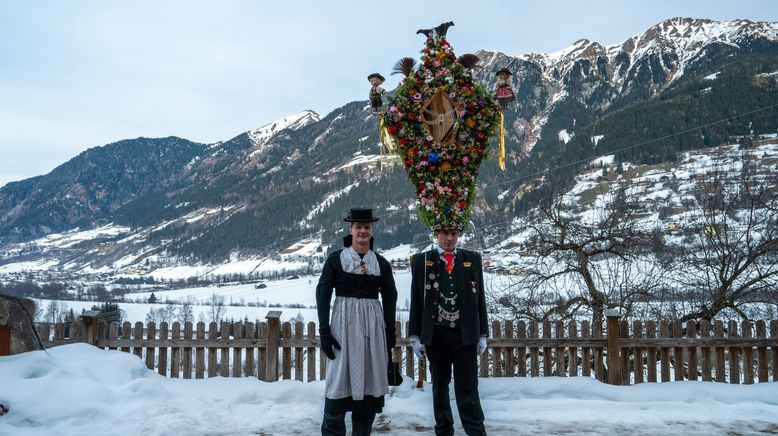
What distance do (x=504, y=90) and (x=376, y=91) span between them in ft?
5.21

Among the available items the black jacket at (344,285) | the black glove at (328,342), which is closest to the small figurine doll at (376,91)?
the black jacket at (344,285)

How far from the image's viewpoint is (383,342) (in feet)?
14.8

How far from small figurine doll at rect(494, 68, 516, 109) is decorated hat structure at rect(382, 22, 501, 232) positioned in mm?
164

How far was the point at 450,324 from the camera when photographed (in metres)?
4.74

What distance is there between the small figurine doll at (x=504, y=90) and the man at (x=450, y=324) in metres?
2.17

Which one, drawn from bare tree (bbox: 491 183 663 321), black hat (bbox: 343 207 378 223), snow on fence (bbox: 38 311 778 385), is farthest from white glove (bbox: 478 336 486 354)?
bare tree (bbox: 491 183 663 321)

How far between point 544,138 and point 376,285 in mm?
197714

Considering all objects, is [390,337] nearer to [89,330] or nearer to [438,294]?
[438,294]

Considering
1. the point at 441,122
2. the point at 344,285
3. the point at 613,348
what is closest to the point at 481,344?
the point at 344,285

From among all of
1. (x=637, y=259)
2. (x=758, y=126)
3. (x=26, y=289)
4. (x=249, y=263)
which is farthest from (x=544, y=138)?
(x=637, y=259)

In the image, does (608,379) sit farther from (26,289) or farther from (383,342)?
(26,289)

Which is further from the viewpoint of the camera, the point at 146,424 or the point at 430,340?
the point at 146,424

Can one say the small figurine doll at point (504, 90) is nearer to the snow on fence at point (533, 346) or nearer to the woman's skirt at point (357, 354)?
the snow on fence at point (533, 346)

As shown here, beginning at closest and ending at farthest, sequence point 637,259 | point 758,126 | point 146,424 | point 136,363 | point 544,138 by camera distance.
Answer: point 146,424, point 136,363, point 637,259, point 758,126, point 544,138
